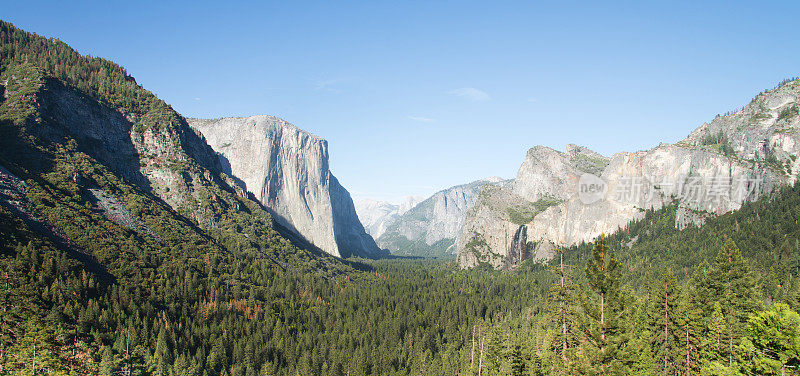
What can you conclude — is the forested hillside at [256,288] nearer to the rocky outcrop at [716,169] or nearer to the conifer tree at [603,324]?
the conifer tree at [603,324]

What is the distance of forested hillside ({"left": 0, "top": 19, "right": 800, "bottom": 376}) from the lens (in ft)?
128

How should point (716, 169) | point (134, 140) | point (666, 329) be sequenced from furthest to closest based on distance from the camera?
point (716, 169), point (134, 140), point (666, 329)

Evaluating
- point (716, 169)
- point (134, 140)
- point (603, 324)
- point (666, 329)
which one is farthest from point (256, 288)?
point (716, 169)

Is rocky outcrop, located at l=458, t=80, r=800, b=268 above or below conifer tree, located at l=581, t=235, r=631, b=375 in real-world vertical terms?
above

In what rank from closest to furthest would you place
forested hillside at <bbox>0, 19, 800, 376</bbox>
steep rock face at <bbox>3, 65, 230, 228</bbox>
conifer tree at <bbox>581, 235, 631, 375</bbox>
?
conifer tree at <bbox>581, 235, 631, 375</bbox>, forested hillside at <bbox>0, 19, 800, 376</bbox>, steep rock face at <bbox>3, 65, 230, 228</bbox>

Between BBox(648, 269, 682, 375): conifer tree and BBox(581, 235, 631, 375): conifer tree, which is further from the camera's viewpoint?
BBox(648, 269, 682, 375): conifer tree

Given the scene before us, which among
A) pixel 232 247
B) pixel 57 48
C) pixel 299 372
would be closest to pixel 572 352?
pixel 299 372

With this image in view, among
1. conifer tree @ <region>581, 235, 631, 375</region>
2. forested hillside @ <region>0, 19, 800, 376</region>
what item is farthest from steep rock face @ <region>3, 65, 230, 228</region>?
conifer tree @ <region>581, 235, 631, 375</region>

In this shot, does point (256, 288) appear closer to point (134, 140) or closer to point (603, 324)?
point (134, 140)

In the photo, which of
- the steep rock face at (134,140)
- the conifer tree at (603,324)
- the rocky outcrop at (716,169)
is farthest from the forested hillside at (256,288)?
the rocky outcrop at (716,169)

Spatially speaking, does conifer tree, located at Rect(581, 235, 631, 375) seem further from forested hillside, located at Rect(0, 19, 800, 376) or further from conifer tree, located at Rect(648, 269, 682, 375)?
conifer tree, located at Rect(648, 269, 682, 375)

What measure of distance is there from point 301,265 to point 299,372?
266ft

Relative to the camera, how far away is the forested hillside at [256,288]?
1537 inches

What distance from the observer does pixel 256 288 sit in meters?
121
